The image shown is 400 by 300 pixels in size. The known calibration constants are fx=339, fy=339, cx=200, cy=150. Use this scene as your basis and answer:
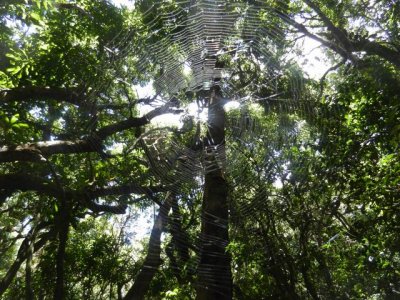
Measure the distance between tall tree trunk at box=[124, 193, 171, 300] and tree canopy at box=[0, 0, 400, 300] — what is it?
0.02 metres

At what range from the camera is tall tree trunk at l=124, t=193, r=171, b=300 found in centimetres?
521

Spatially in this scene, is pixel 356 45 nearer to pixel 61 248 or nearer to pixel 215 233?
pixel 215 233

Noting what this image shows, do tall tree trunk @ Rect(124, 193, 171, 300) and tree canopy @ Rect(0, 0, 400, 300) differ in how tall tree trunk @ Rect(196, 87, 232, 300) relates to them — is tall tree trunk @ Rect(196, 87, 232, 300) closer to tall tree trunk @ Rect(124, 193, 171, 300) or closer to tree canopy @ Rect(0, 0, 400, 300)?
tree canopy @ Rect(0, 0, 400, 300)

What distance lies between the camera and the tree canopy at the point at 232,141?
144 inches

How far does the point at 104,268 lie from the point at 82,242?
3.94 ft

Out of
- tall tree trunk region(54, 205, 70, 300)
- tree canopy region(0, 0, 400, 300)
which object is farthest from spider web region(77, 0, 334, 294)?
tall tree trunk region(54, 205, 70, 300)

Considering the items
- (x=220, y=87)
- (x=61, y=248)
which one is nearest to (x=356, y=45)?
(x=220, y=87)

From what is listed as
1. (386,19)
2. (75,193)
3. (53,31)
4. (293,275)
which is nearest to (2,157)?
(75,193)

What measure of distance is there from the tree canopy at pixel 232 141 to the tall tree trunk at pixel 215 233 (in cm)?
2

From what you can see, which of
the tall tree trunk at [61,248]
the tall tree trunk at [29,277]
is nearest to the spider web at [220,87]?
the tall tree trunk at [61,248]

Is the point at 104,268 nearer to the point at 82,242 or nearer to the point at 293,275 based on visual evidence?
the point at 82,242

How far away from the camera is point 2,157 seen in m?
3.83

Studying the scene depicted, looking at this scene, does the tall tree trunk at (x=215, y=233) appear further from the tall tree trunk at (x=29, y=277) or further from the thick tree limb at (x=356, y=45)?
the tall tree trunk at (x=29, y=277)

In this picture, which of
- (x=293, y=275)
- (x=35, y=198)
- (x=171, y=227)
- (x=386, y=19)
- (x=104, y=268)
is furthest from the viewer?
(x=35, y=198)
